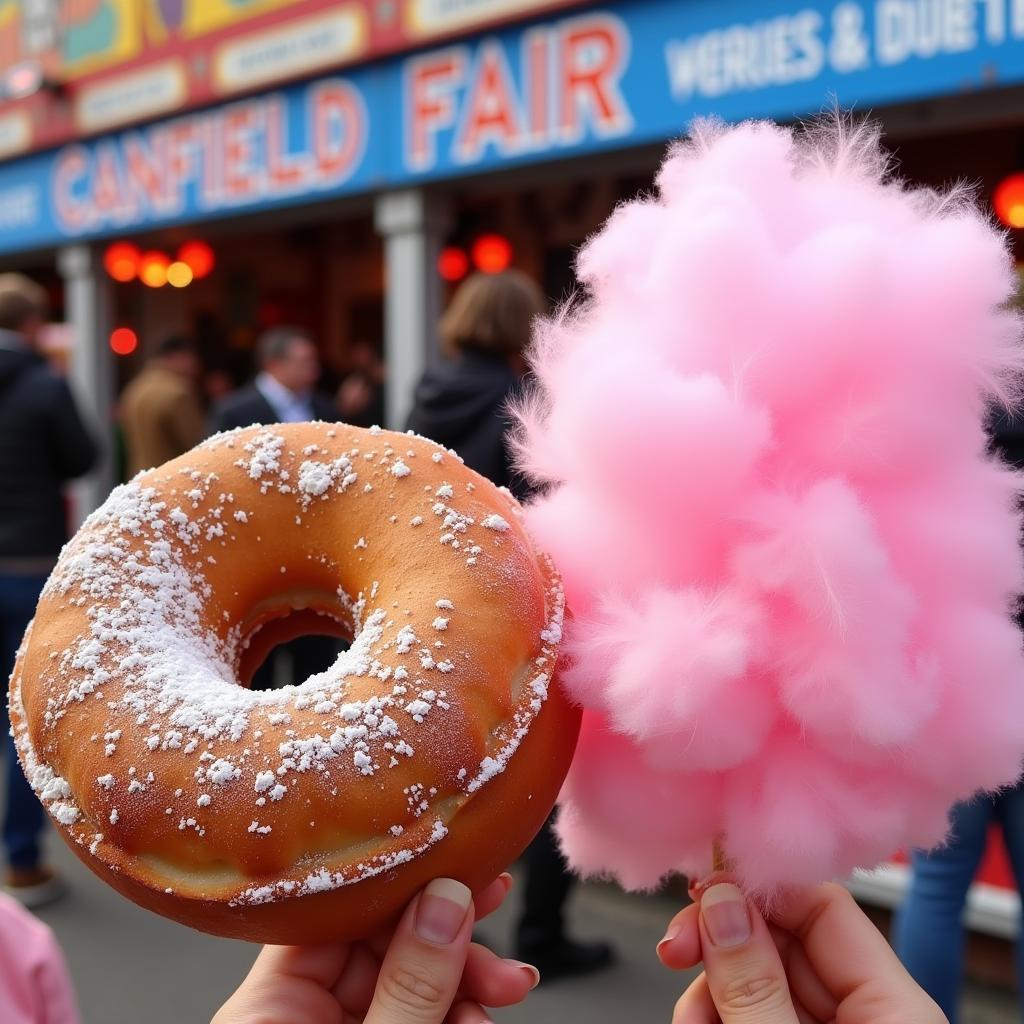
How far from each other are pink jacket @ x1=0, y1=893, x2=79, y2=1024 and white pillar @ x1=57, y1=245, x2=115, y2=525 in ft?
19.2

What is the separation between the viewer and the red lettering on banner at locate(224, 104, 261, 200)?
5445 millimetres

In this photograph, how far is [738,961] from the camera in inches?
41.0

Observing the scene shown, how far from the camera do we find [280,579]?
1.10 meters

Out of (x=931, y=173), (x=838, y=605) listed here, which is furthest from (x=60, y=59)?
(x=838, y=605)

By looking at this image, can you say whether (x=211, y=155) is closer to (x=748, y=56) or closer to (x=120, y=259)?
(x=120, y=259)

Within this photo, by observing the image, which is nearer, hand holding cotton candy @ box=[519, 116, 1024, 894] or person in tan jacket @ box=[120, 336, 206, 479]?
→ hand holding cotton candy @ box=[519, 116, 1024, 894]

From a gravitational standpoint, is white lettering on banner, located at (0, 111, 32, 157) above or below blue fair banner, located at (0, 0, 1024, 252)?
above

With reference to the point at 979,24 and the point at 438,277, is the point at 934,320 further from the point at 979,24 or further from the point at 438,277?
the point at 438,277

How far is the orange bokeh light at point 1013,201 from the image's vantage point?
493 centimetres

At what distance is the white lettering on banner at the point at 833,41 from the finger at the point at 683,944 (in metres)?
2.94

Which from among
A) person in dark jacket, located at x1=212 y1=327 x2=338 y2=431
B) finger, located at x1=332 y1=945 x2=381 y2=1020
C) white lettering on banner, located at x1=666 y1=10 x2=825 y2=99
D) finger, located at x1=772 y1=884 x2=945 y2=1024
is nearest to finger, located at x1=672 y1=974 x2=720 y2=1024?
finger, located at x1=772 y1=884 x2=945 y2=1024

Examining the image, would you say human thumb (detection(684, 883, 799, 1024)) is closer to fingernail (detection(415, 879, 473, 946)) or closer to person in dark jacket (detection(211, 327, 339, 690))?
fingernail (detection(415, 879, 473, 946))

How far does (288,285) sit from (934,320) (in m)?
9.25

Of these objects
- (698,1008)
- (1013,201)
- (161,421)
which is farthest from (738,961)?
(1013,201)
